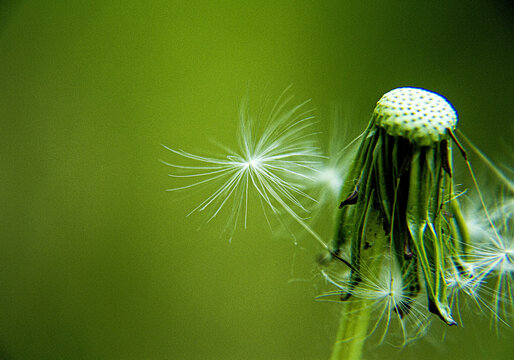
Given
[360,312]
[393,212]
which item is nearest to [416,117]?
[393,212]

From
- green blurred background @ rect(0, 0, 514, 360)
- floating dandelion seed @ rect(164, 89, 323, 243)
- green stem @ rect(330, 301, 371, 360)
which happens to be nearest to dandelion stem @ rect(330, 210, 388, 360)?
green stem @ rect(330, 301, 371, 360)

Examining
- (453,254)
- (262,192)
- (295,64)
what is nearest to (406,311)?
(453,254)

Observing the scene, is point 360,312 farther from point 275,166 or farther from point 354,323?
point 275,166

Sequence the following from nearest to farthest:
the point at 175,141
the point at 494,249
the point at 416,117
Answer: the point at 416,117 → the point at 494,249 → the point at 175,141

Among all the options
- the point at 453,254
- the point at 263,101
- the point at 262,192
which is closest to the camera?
the point at 453,254

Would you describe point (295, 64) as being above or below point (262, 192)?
above

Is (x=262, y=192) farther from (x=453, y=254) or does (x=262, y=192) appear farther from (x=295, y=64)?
(x=295, y=64)
